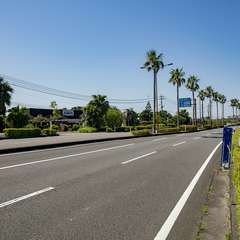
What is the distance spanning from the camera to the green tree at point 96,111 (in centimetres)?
9125

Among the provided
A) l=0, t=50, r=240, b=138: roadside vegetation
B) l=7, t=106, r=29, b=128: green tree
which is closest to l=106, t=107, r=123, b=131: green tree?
l=0, t=50, r=240, b=138: roadside vegetation

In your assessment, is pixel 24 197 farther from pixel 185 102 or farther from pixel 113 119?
pixel 113 119

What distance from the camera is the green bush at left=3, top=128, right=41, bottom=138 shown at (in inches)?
1839

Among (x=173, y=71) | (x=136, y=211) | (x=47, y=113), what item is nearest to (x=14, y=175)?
(x=136, y=211)

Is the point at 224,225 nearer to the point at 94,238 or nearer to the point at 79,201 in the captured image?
the point at 94,238

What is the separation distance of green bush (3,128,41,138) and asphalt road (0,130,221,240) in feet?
110

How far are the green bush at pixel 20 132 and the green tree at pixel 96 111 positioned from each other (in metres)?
40.7

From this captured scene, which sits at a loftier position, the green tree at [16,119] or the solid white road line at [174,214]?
the green tree at [16,119]

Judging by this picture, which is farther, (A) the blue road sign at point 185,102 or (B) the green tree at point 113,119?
(B) the green tree at point 113,119

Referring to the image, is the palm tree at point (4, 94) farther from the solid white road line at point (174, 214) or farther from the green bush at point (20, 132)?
the solid white road line at point (174, 214)

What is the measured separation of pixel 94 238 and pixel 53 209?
186cm

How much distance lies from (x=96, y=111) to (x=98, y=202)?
8316 centimetres

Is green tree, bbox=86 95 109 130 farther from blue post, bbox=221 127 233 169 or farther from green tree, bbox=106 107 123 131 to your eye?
blue post, bbox=221 127 233 169

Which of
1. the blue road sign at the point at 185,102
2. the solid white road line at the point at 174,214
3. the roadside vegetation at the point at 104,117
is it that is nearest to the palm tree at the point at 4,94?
the roadside vegetation at the point at 104,117
